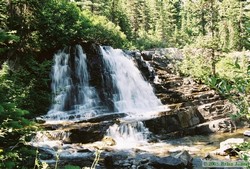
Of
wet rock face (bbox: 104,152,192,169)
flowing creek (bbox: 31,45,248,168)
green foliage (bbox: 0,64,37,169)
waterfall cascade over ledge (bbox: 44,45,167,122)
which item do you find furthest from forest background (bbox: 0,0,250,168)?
wet rock face (bbox: 104,152,192,169)

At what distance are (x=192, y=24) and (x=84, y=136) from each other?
62.3 m

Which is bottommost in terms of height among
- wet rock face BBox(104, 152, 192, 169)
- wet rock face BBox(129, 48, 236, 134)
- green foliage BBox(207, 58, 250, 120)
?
wet rock face BBox(104, 152, 192, 169)

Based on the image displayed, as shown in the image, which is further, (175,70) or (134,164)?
(175,70)

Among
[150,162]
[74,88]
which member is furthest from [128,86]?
[150,162]

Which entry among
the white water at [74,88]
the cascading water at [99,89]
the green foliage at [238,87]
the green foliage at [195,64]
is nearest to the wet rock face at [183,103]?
the green foliage at [195,64]

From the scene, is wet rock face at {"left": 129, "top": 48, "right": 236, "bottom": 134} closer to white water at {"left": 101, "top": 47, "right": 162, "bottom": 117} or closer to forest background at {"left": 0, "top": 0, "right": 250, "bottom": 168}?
white water at {"left": 101, "top": 47, "right": 162, "bottom": 117}

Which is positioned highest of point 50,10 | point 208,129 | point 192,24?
point 192,24

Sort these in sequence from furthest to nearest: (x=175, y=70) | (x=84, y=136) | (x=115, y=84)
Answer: (x=175, y=70) < (x=115, y=84) < (x=84, y=136)

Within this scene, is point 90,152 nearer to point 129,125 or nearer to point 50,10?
point 129,125

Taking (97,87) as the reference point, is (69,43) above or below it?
above

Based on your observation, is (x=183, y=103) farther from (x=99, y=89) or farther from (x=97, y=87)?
(x=97, y=87)

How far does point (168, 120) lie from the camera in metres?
19.7

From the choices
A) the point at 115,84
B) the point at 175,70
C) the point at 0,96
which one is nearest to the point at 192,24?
the point at 175,70

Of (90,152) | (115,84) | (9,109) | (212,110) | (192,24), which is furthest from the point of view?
(192,24)
